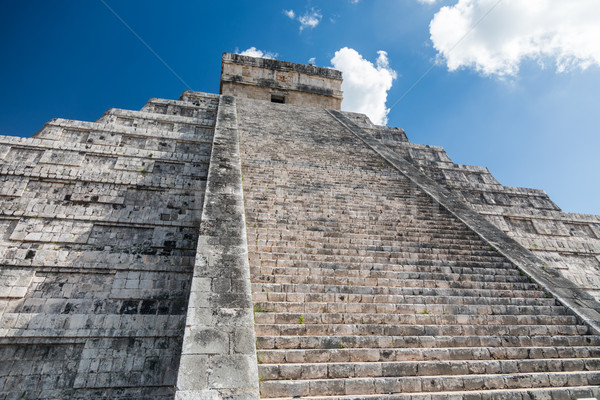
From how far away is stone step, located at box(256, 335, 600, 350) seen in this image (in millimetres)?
3656

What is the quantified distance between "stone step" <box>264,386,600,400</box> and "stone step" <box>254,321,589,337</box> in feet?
2.57

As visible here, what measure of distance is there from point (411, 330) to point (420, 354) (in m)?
0.35

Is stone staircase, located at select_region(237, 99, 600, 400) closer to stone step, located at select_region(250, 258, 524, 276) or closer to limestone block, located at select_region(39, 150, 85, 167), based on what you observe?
stone step, located at select_region(250, 258, 524, 276)

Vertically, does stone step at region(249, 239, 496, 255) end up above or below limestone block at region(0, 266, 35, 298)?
above

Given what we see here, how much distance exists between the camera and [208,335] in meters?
3.37

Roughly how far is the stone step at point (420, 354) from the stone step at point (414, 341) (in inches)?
3.0

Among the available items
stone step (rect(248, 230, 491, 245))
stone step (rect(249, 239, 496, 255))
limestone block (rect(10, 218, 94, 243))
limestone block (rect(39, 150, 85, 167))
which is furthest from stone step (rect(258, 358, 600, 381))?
limestone block (rect(39, 150, 85, 167))

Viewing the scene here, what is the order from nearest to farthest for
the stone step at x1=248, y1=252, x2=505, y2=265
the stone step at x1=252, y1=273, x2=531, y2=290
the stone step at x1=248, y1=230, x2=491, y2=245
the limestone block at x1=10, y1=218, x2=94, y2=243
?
1. the stone step at x1=252, y1=273, x2=531, y2=290
2. the stone step at x1=248, y1=252, x2=505, y2=265
3. the stone step at x1=248, y1=230, x2=491, y2=245
4. the limestone block at x1=10, y1=218, x2=94, y2=243

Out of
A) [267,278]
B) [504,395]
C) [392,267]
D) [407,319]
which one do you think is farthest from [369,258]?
[504,395]

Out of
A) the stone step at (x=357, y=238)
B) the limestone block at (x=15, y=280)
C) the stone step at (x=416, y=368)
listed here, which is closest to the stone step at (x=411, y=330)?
the stone step at (x=416, y=368)

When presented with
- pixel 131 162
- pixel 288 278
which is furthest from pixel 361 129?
pixel 288 278

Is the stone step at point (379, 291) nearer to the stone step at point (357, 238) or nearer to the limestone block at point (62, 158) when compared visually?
the stone step at point (357, 238)

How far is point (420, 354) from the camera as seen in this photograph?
3781 millimetres

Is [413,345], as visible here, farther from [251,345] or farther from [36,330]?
[36,330]
